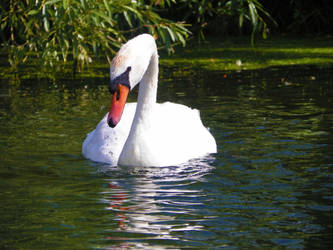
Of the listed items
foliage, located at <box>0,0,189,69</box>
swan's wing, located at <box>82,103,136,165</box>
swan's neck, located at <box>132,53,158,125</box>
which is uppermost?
foliage, located at <box>0,0,189,69</box>

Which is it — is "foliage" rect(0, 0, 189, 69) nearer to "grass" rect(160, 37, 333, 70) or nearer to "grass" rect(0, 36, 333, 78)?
"grass" rect(0, 36, 333, 78)

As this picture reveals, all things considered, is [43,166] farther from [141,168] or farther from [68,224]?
[68,224]

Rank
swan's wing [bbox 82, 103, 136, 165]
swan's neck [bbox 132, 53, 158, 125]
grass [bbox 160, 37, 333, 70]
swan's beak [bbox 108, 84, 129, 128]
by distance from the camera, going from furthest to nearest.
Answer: grass [bbox 160, 37, 333, 70], swan's wing [bbox 82, 103, 136, 165], swan's neck [bbox 132, 53, 158, 125], swan's beak [bbox 108, 84, 129, 128]

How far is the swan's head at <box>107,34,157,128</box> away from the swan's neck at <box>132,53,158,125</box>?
22.7 inches

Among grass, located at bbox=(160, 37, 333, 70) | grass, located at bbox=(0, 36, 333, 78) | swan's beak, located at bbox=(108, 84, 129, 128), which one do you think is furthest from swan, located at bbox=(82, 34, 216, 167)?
grass, located at bbox=(160, 37, 333, 70)

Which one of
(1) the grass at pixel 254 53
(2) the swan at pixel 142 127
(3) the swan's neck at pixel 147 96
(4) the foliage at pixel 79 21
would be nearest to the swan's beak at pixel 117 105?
(2) the swan at pixel 142 127

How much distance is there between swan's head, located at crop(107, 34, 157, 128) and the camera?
514cm

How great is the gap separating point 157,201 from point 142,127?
1.10 metres

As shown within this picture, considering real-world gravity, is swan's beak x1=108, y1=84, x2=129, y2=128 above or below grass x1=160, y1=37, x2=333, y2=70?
above

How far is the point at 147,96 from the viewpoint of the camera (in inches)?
243

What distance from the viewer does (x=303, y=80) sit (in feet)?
37.9

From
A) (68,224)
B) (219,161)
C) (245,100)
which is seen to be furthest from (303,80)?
(68,224)

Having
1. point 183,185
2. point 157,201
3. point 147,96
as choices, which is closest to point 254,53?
point 147,96

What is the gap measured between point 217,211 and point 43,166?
2.00m
